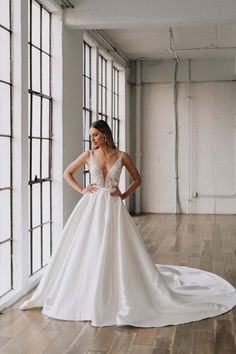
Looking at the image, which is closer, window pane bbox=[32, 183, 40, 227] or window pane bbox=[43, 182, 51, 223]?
window pane bbox=[32, 183, 40, 227]

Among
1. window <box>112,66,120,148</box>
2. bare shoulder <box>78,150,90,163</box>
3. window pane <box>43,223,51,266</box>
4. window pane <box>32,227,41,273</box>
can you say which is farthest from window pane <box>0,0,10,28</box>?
window <box>112,66,120,148</box>

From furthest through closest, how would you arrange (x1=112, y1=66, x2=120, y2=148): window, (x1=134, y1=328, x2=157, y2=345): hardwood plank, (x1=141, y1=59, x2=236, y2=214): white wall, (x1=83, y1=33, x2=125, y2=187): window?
(x1=141, y1=59, x2=236, y2=214): white wall, (x1=112, y1=66, x2=120, y2=148): window, (x1=83, y1=33, x2=125, y2=187): window, (x1=134, y1=328, x2=157, y2=345): hardwood plank

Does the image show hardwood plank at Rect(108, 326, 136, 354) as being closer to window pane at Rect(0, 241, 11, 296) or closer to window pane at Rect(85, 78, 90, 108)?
window pane at Rect(0, 241, 11, 296)

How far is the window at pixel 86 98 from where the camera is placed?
7681mm

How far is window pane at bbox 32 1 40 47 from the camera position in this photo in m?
5.56

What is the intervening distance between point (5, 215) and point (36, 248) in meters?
0.98

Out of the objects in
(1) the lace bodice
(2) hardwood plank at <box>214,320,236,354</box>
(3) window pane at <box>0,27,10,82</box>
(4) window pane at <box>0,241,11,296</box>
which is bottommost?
(2) hardwood plank at <box>214,320,236,354</box>

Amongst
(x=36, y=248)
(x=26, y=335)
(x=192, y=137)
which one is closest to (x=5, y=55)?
(x=36, y=248)

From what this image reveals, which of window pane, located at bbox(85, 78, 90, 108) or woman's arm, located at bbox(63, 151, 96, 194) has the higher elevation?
window pane, located at bbox(85, 78, 90, 108)

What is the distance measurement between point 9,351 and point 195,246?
4.42 m

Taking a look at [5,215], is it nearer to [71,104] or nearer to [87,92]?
[71,104]

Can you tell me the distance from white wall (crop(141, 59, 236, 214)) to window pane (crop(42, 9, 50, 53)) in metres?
5.70

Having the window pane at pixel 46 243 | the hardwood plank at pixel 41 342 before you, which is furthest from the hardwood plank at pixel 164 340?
the window pane at pixel 46 243

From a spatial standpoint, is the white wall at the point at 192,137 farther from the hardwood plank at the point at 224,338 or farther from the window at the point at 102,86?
the hardwood plank at the point at 224,338
